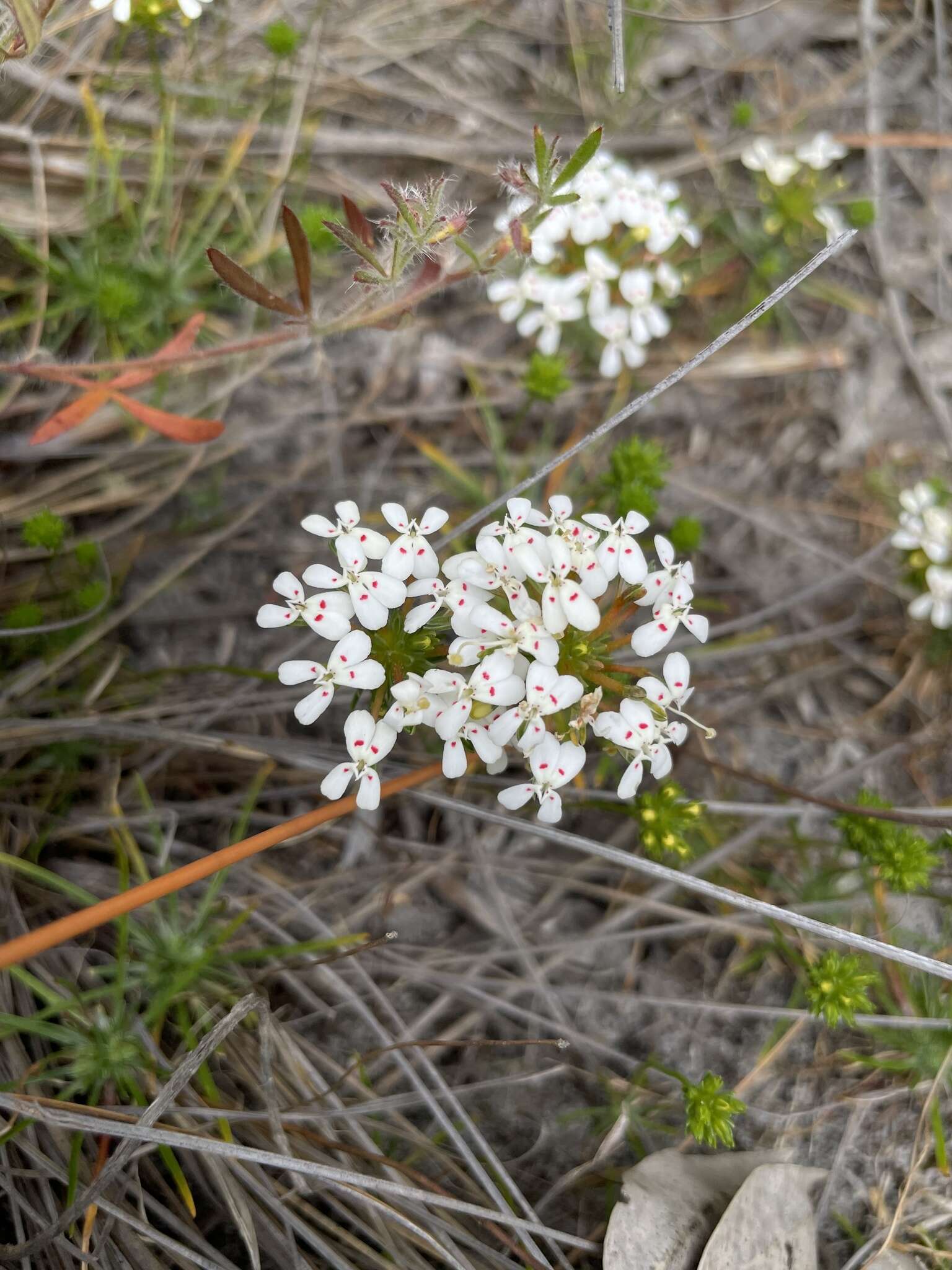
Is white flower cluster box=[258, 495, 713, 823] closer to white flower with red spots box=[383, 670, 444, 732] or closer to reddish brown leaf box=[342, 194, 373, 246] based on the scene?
white flower with red spots box=[383, 670, 444, 732]

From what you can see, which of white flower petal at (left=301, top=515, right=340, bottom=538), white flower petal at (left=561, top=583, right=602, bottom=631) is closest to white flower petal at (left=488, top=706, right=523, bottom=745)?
white flower petal at (left=561, top=583, right=602, bottom=631)

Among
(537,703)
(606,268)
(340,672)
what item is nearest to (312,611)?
(340,672)

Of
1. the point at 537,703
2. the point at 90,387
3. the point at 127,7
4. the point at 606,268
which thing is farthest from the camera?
the point at 606,268

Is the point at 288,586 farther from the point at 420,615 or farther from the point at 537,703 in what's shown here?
the point at 537,703

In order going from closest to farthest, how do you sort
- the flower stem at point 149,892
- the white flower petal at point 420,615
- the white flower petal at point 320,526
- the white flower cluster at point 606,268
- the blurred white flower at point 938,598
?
the flower stem at point 149,892 → the white flower petal at point 420,615 → the white flower petal at point 320,526 → the white flower cluster at point 606,268 → the blurred white flower at point 938,598

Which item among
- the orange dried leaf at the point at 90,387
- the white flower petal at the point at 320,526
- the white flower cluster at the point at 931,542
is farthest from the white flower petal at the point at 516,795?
the white flower cluster at the point at 931,542

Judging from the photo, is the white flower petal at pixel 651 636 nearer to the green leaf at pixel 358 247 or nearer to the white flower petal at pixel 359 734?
the white flower petal at pixel 359 734

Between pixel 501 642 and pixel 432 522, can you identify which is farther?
pixel 432 522
